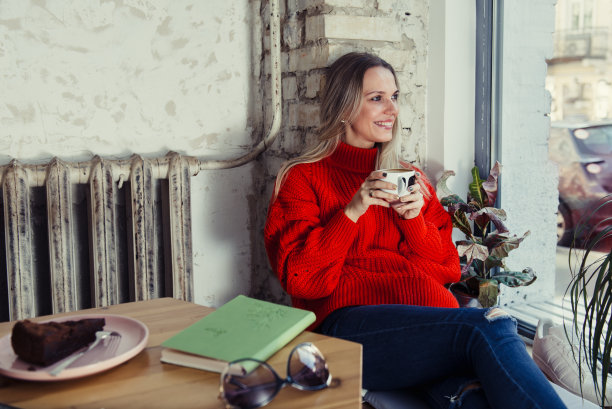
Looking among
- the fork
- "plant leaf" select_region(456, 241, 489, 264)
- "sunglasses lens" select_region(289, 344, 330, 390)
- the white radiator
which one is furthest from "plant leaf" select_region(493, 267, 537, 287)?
the fork

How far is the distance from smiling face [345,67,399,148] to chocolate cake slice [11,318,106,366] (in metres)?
1.14

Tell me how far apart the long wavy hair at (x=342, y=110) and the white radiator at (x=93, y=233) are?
43 cm

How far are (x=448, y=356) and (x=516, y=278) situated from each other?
67 centimetres

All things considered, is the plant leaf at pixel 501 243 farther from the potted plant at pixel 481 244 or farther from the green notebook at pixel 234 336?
the green notebook at pixel 234 336

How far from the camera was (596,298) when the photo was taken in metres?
1.16

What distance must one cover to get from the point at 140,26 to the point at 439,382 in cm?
147

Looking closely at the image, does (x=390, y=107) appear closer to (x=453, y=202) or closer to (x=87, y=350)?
(x=453, y=202)

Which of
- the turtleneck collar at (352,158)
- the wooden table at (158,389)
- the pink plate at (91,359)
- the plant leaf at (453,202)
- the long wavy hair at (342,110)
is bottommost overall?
the wooden table at (158,389)

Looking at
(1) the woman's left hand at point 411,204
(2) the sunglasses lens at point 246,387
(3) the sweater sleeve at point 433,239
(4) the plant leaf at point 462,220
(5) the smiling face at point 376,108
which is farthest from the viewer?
(4) the plant leaf at point 462,220

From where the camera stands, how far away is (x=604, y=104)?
78.7 inches

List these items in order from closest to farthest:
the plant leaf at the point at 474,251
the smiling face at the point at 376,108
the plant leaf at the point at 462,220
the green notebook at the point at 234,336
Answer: the green notebook at the point at 234,336
the smiling face at the point at 376,108
the plant leaf at the point at 474,251
the plant leaf at the point at 462,220

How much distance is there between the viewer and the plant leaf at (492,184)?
2066 millimetres

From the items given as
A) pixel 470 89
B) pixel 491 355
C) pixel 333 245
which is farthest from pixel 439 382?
pixel 470 89

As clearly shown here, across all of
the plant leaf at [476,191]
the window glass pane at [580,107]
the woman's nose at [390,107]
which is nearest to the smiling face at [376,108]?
the woman's nose at [390,107]
